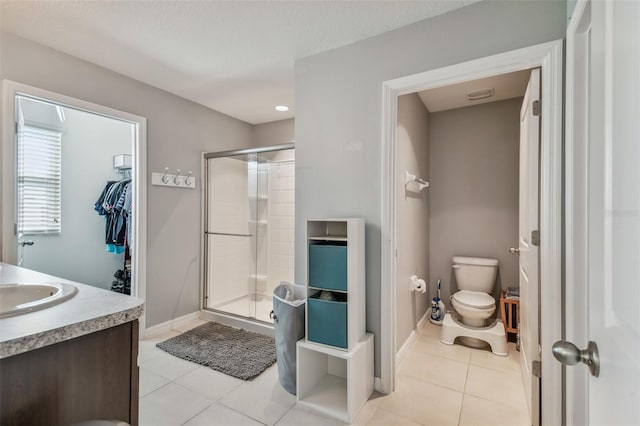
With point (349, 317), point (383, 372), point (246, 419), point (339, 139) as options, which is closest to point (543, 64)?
point (339, 139)

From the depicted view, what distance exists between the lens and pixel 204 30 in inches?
79.8

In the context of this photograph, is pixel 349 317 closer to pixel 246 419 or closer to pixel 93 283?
pixel 246 419

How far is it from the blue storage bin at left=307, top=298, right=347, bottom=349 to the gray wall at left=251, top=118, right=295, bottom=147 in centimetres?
257

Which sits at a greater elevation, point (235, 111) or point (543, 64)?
point (235, 111)

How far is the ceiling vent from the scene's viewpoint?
286 cm

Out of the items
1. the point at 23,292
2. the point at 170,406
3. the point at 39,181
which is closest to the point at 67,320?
the point at 23,292

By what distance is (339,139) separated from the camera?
2.19m

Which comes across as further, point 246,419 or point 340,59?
point 340,59

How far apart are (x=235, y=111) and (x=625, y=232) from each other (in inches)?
147

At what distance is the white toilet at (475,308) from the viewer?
2605 mm

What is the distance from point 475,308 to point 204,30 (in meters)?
3.02

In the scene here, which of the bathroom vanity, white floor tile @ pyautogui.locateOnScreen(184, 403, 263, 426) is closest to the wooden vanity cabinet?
the bathroom vanity

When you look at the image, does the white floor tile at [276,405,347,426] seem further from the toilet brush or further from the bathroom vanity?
the toilet brush

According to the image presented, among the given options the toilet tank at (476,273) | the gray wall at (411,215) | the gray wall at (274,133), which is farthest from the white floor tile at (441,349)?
the gray wall at (274,133)
